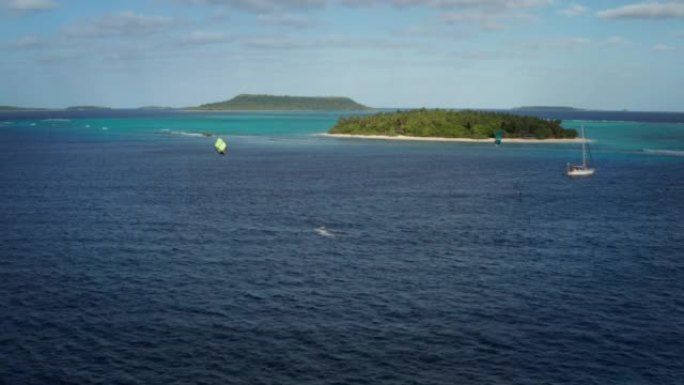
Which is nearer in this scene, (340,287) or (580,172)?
(340,287)

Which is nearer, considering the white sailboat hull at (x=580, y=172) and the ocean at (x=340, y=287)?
the ocean at (x=340, y=287)

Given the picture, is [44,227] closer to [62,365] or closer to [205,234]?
[205,234]

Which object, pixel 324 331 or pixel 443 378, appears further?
pixel 324 331

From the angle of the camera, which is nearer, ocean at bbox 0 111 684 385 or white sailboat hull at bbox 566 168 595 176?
ocean at bbox 0 111 684 385

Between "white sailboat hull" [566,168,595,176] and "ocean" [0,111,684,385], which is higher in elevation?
"white sailboat hull" [566,168,595,176]

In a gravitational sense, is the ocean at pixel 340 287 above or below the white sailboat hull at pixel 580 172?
below

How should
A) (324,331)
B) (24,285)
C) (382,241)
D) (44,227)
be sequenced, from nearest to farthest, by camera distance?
(324,331), (24,285), (382,241), (44,227)

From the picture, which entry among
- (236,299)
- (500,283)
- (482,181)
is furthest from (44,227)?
(482,181)

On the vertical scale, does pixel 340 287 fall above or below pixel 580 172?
below
